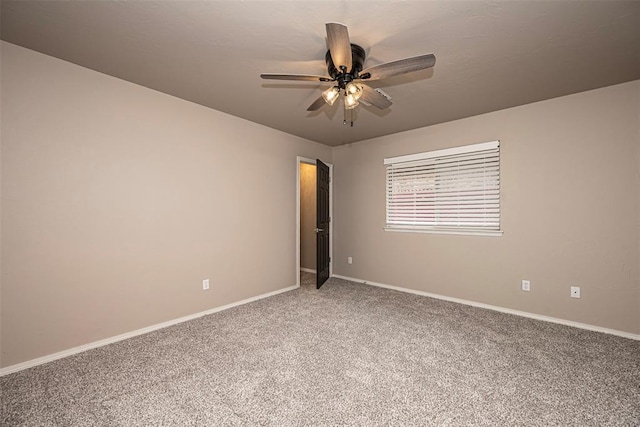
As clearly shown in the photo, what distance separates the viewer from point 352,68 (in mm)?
2051

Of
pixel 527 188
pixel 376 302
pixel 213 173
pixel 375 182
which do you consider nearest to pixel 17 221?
pixel 213 173

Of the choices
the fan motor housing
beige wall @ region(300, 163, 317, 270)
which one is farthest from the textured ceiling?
beige wall @ region(300, 163, 317, 270)

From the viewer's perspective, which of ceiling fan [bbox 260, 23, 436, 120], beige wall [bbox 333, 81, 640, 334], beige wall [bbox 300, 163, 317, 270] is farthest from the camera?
beige wall [bbox 300, 163, 317, 270]

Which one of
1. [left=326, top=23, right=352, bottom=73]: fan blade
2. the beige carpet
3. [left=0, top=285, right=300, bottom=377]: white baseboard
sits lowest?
the beige carpet

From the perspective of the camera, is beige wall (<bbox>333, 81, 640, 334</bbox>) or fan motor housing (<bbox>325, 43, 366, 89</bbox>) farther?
beige wall (<bbox>333, 81, 640, 334</bbox>)

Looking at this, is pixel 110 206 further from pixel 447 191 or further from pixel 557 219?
pixel 557 219

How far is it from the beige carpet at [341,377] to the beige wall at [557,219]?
439 millimetres

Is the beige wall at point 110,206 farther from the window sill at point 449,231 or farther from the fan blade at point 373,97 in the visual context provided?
the window sill at point 449,231

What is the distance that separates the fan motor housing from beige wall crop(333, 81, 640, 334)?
89.2 inches

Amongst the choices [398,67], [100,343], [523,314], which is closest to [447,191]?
[523,314]

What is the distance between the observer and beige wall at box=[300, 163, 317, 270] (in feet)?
18.5

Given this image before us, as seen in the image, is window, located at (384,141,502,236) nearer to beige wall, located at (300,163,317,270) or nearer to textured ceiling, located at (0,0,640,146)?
textured ceiling, located at (0,0,640,146)

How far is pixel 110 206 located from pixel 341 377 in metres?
2.53

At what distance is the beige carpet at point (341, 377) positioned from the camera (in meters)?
1.67
